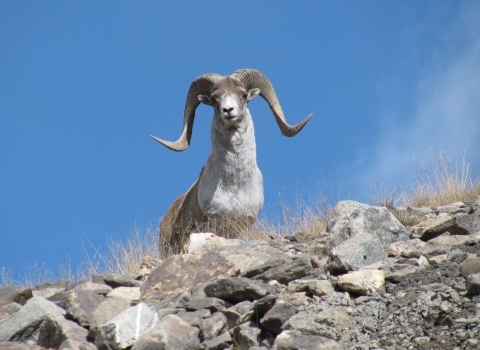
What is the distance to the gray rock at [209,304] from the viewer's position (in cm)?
681

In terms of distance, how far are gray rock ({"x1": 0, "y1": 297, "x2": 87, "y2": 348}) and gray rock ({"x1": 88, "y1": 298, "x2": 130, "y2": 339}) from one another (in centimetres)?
14

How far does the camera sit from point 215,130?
1225 cm

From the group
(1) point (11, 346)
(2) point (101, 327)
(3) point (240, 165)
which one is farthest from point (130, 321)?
(3) point (240, 165)

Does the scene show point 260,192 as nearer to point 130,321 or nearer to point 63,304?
point 63,304

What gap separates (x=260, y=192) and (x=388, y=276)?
226 inches

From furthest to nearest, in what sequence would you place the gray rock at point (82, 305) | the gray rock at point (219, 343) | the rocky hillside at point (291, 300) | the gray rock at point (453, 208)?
the gray rock at point (453, 208)
the gray rock at point (82, 305)
the gray rock at point (219, 343)
the rocky hillside at point (291, 300)

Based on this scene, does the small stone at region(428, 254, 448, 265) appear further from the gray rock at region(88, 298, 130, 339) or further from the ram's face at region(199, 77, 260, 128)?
the ram's face at region(199, 77, 260, 128)

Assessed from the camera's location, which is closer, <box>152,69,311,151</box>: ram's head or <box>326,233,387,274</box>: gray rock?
<box>326,233,387,274</box>: gray rock

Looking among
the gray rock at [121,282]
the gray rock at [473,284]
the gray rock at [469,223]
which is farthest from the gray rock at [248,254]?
the gray rock at [473,284]

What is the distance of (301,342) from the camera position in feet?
18.2

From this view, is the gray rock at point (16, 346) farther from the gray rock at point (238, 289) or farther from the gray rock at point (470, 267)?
the gray rock at point (470, 267)

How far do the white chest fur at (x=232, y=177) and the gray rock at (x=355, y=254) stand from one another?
4462 mm

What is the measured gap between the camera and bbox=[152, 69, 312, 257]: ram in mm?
11711

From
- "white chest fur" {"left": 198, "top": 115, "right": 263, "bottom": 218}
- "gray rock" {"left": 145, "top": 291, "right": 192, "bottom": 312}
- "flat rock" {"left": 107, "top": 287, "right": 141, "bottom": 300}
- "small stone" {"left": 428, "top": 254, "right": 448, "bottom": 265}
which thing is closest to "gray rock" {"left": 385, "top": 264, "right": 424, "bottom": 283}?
"small stone" {"left": 428, "top": 254, "right": 448, "bottom": 265}
